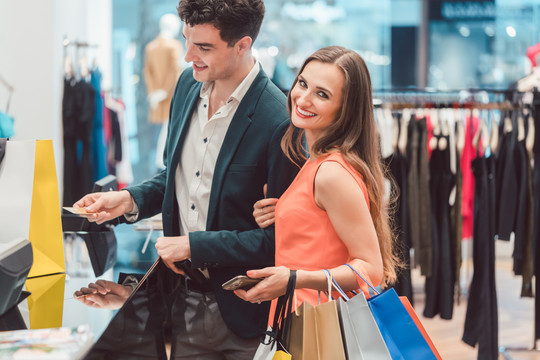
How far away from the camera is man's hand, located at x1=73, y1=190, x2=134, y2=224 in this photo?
1633 millimetres

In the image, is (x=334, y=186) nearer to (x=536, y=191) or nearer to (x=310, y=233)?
(x=310, y=233)

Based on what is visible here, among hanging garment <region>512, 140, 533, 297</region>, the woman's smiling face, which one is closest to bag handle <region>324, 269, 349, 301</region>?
the woman's smiling face

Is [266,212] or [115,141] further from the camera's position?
[115,141]

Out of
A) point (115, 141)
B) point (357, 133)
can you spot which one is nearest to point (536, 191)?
point (357, 133)

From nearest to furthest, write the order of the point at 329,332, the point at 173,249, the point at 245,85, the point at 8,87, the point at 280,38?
the point at 329,332, the point at 173,249, the point at 245,85, the point at 8,87, the point at 280,38

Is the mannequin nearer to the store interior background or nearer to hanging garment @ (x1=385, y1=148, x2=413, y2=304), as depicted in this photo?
the store interior background

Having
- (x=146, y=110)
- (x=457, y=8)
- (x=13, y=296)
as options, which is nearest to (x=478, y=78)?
(x=457, y=8)

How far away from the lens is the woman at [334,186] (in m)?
1.34

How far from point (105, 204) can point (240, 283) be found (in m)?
0.61

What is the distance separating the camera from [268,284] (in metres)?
1.22

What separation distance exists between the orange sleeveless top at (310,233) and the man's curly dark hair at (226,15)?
16.0 inches

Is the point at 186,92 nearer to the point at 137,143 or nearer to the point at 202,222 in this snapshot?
the point at 202,222

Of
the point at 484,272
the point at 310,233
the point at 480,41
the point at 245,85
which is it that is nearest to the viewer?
the point at 310,233

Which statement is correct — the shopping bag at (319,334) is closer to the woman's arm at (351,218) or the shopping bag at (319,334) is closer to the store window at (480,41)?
the woman's arm at (351,218)
